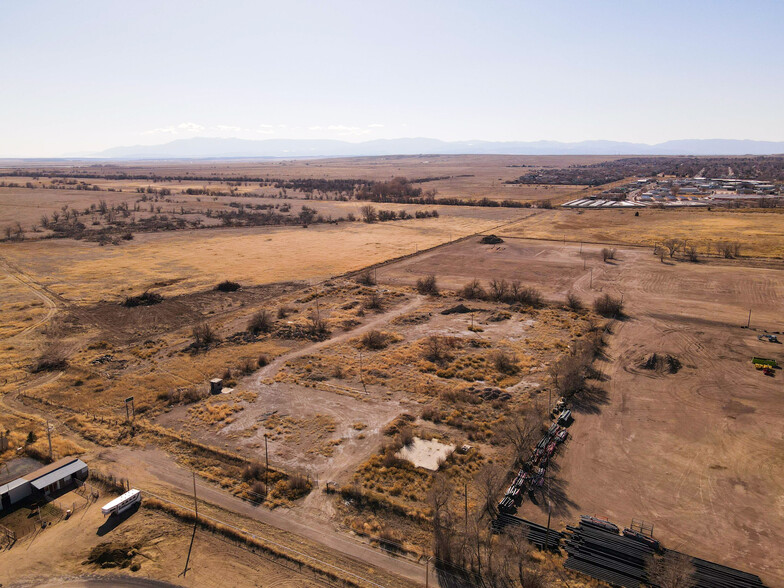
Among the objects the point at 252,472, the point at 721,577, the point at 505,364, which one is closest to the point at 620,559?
A: the point at 721,577

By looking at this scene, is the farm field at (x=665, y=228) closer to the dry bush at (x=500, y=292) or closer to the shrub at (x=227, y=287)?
the dry bush at (x=500, y=292)

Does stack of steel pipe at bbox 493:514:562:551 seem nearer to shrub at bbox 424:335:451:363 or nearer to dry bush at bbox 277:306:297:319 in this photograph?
shrub at bbox 424:335:451:363

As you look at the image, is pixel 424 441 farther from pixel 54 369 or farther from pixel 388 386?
pixel 54 369

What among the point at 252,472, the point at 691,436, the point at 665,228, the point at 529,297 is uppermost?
the point at 665,228

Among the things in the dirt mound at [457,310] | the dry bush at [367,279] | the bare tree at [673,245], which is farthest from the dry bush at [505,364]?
the bare tree at [673,245]

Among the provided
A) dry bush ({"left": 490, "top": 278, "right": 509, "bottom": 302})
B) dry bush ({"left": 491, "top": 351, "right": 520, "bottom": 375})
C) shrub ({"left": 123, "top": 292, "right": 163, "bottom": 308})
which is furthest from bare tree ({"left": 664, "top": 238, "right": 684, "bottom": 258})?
shrub ({"left": 123, "top": 292, "right": 163, "bottom": 308})

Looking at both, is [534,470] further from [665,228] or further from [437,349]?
[665,228]

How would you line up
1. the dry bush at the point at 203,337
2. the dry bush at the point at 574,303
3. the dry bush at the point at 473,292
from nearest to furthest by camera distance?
1. the dry bush at the point at 203,337
2. the dry bush at the point at 574,303
3. the dry bush at the point at 473,292

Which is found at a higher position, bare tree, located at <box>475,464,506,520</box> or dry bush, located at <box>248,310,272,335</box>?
dry bush, located at <box>248,310,272,335</box>
